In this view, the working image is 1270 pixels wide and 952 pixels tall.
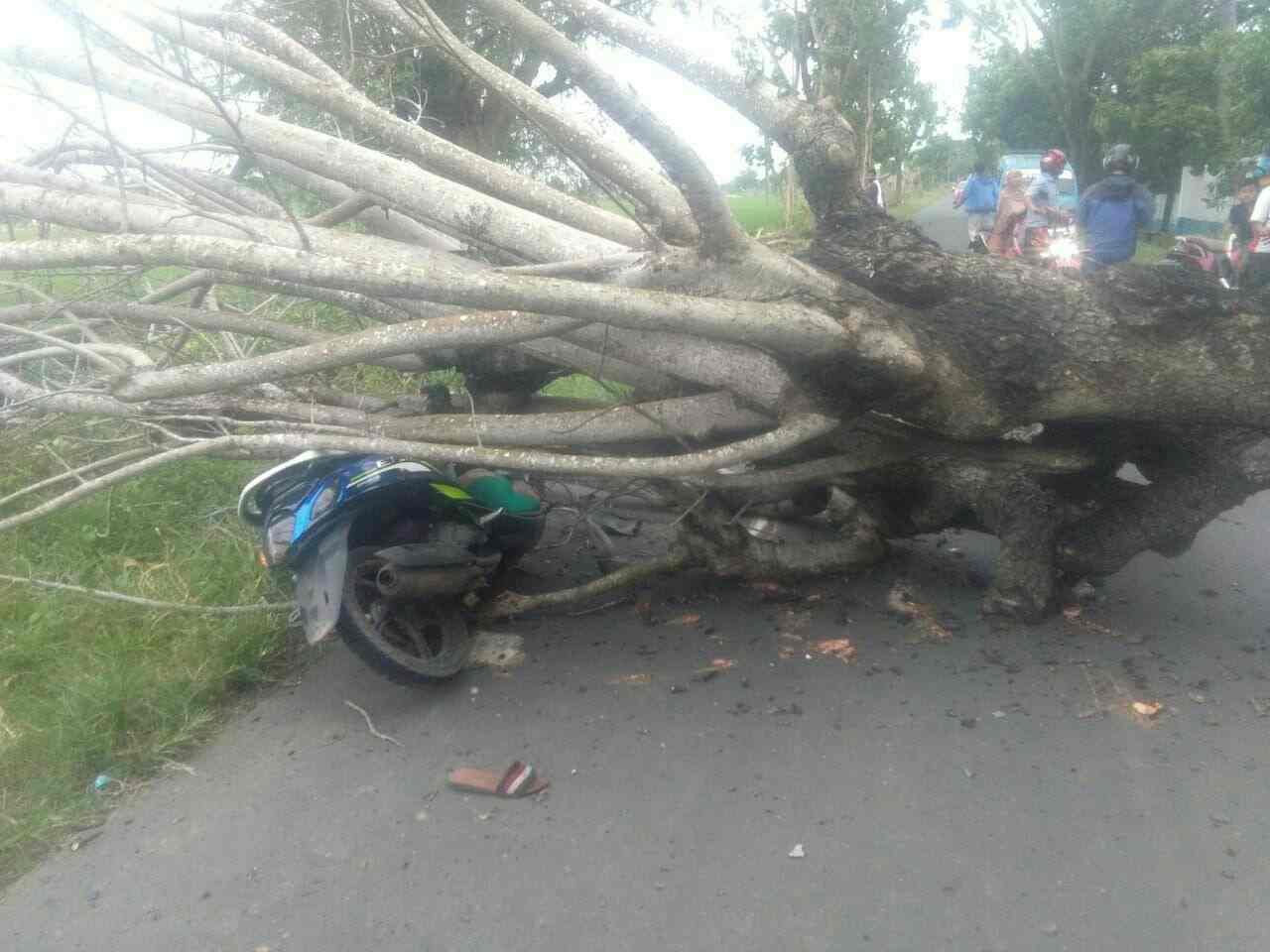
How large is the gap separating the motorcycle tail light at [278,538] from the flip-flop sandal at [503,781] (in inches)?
46.5

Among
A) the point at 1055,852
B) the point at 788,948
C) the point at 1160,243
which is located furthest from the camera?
the point at 1160,243

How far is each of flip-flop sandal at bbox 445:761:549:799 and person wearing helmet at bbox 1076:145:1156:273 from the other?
24.1 feet

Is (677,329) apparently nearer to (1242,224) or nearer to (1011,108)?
(1242,224)

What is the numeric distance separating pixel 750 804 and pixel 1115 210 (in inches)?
298

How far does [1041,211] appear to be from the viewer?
32.0 feet

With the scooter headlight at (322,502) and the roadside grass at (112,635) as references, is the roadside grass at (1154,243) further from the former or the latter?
Result: the scooter headlight at (322,502)

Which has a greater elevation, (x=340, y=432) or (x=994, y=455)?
(x=994, y=455)

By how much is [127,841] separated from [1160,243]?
2044 cm

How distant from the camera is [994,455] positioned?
4.25 meters

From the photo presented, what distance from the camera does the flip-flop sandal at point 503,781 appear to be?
3.15 m

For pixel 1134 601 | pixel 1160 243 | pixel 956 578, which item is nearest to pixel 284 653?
pixel 956 578

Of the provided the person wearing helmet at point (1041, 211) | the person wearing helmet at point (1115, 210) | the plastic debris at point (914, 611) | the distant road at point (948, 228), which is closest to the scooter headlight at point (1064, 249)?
the person wearing helmet at point (1115, 210)

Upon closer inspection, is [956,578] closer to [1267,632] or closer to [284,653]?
[1267,632]

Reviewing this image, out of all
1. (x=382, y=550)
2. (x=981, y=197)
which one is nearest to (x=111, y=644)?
(x=382, y=550)
